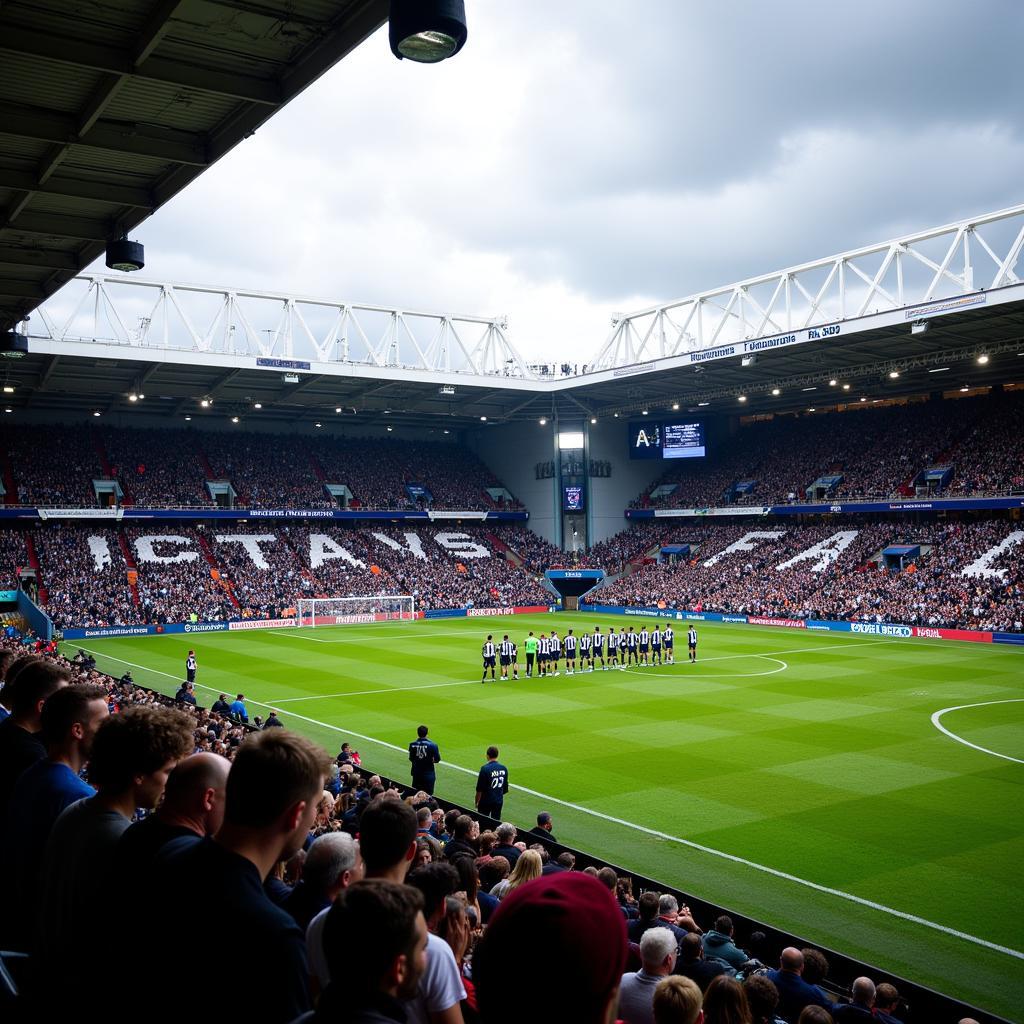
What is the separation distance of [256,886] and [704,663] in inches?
1218

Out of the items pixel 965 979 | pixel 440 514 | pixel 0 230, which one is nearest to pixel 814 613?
pixel 440 514

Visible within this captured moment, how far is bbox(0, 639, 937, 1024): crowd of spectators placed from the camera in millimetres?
1811

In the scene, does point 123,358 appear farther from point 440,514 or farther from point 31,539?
point 440,514

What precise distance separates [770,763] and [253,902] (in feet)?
55.0

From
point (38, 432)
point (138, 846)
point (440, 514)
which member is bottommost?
point (138, 846)

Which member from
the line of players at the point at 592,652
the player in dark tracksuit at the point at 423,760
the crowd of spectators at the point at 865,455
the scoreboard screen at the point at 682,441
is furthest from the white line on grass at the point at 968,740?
the scoreboard screen at the point at 682,441

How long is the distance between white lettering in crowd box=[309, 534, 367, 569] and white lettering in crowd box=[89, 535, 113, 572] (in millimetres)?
11132

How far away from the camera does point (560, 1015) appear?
178cm

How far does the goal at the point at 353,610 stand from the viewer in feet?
161

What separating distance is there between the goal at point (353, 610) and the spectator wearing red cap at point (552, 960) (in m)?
48.0

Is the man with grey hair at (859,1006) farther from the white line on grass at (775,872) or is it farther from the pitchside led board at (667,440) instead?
the pitchside led board at (667,440)

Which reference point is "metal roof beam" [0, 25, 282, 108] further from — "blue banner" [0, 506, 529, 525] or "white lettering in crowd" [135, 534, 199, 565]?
"blue banner" [0, 506, 529, 525]

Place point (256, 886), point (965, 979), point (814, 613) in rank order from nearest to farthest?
point (256, 886) < point (965, 979) < point (814, 613)

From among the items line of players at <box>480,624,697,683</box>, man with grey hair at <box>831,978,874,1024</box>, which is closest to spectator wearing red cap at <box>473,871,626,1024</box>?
man with grey hair at <box>831,978,874,1024</box>
